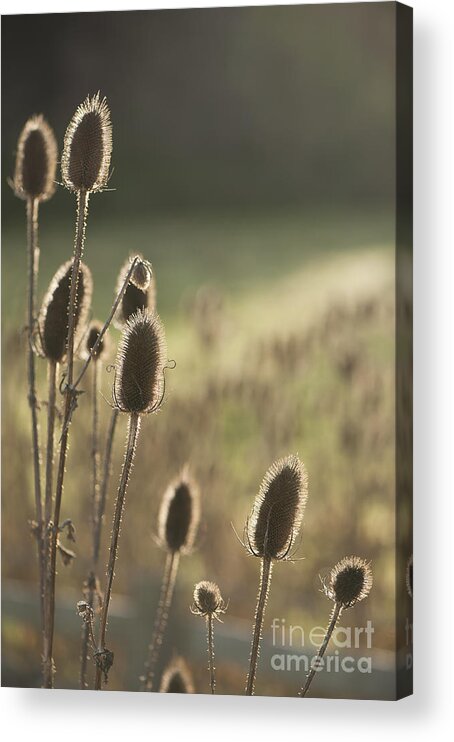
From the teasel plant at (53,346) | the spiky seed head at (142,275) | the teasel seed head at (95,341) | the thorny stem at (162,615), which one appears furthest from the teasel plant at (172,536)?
the spiky seed head at (142,275)

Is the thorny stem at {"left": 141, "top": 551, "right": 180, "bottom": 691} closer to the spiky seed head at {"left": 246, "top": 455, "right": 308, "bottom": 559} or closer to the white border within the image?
the spiky seed head at {"left": 246, "top": 455, "right": 308, "bottom": 559}

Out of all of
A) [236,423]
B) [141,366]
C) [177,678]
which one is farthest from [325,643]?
[141,366]

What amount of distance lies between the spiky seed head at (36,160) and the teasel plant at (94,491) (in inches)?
13.7

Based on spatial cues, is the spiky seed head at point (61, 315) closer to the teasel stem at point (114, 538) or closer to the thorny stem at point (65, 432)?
the thorny stem at point (65, 432)

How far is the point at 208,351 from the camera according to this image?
337 cm

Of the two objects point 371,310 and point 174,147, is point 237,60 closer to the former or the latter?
point 174,147

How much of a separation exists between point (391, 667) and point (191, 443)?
673 millimetres

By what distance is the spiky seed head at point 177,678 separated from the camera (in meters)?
3.38

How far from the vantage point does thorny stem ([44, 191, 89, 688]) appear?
3393 millimetres

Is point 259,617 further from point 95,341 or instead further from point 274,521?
point 95,341

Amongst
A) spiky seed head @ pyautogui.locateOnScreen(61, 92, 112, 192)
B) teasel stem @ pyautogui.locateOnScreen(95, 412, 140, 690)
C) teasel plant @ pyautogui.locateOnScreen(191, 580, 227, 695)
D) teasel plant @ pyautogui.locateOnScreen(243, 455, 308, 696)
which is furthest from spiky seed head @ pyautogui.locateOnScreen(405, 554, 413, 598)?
spiky seed head @ pyautogui.locateOnScreen(61, 92, 112, 192)

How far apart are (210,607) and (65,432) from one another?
528mm

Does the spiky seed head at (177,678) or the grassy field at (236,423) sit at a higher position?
the grassy field at (236,423)

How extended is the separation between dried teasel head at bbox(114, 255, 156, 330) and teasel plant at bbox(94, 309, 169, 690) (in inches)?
0.8
